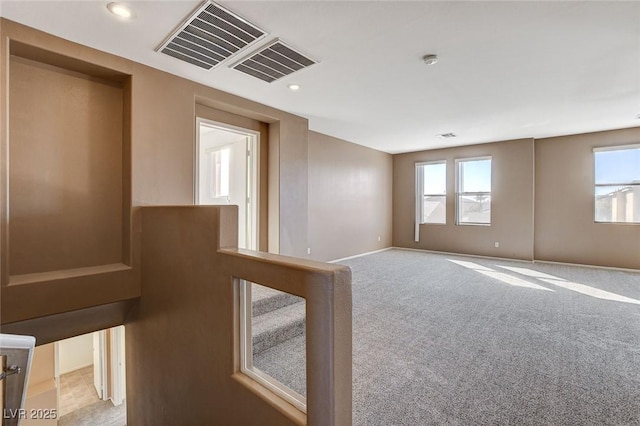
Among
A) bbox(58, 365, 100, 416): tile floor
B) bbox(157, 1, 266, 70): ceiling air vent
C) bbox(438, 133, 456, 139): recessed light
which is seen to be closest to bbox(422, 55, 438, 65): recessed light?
bbox(157, 1, 266, 70): ceiling air vent

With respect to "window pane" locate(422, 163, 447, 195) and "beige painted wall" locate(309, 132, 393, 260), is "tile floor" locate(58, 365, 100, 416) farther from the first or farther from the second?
"window pane" locate(422, 163, 447, 195)

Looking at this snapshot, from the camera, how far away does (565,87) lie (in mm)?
3365

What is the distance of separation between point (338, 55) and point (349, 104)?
1.37 meters

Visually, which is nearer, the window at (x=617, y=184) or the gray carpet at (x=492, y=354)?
the gray carpet at (x=492, y=354)

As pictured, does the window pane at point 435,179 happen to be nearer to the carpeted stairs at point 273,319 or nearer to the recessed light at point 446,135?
the recessed light at point 446,135

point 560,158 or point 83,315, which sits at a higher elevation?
point 560,158

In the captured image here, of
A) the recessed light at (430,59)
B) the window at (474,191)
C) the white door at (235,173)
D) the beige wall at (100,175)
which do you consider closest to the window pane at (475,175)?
the window at (474,191)

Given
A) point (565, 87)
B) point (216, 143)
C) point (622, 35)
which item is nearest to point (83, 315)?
point (216, 143)

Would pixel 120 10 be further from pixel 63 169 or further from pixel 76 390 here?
pixel 76 390

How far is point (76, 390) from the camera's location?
5.12 m

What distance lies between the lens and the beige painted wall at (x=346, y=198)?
5.70 m

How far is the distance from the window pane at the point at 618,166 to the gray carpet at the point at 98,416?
922cm

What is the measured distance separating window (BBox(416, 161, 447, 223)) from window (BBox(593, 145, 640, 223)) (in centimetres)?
279

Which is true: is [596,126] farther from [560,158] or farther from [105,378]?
[105,378]
